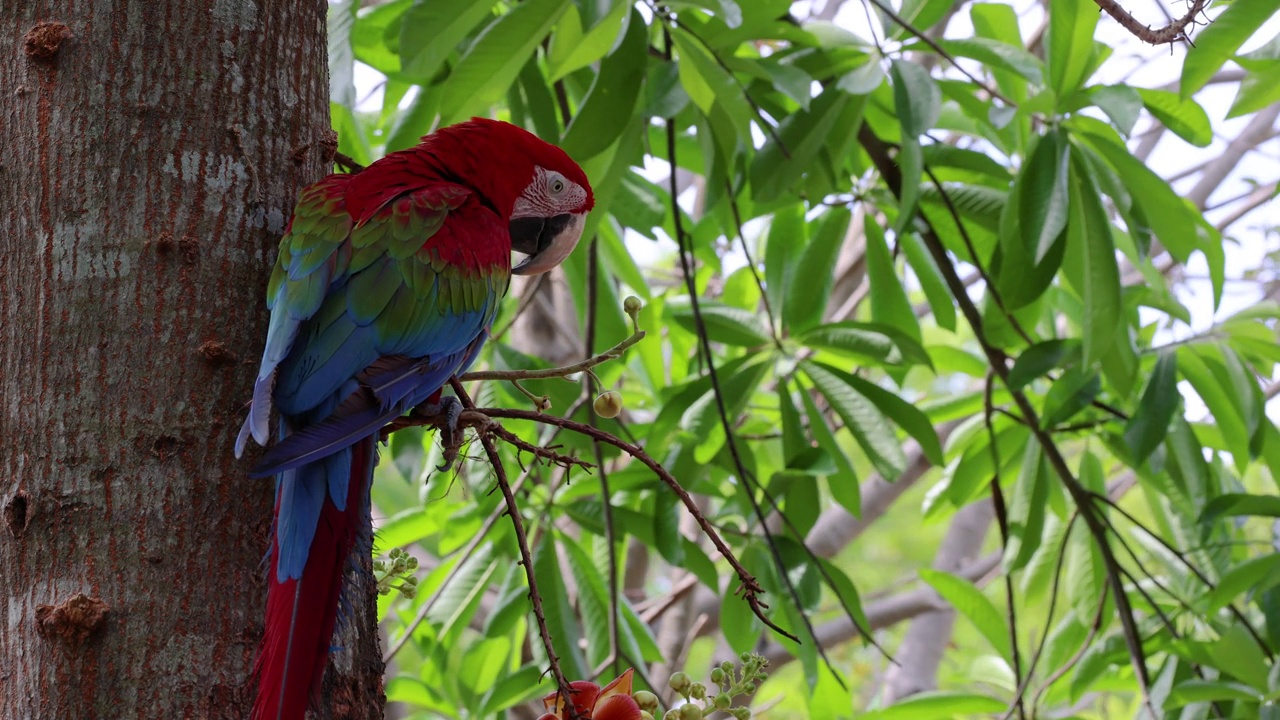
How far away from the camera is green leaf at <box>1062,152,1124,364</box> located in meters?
1.50

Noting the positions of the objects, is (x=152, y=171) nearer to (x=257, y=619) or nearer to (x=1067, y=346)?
(x=257, y=619)

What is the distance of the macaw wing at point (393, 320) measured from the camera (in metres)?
0.79

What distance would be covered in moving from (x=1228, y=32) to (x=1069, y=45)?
0.91ft

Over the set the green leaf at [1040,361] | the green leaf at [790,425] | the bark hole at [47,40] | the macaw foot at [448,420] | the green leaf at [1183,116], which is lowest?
the macaw foot at [448,420]

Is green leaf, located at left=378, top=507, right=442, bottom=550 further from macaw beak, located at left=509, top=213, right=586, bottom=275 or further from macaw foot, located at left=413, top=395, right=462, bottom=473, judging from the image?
macaw foot, located at left=413, top=395, right=462, bottom=473

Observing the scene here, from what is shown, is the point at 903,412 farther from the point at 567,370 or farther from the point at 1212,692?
the point at 567,370

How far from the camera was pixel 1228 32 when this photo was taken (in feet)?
4.29

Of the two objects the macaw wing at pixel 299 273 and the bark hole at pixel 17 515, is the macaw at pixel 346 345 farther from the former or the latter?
the bark hole at pixel 17 515

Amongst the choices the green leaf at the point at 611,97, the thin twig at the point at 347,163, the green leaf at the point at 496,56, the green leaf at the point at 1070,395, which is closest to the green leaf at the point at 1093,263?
the green leaf at the point at 1070,395

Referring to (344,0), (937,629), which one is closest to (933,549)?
(937,629)

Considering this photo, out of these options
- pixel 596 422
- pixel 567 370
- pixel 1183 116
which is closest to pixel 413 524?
pixel 596 422

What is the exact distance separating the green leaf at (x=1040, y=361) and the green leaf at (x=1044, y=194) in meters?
0.28

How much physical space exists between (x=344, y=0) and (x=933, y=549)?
5562 millimetres

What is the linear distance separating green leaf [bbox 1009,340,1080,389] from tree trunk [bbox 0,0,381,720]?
1.29 meters
